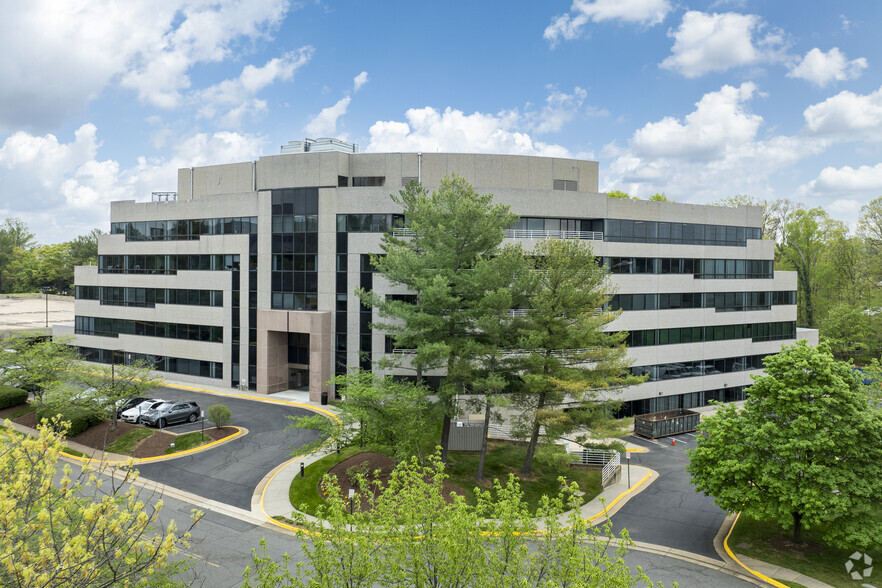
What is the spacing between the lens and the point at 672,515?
93.0 feet

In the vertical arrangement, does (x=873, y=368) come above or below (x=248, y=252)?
below

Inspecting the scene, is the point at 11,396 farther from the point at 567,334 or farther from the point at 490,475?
the point at 567,334

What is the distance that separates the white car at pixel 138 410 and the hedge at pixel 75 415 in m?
2.03

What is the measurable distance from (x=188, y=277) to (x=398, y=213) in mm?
22566

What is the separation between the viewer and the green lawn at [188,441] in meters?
34.5

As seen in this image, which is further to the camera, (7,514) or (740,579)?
(740,579)

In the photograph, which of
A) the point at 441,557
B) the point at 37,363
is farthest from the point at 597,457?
the point at 37,363

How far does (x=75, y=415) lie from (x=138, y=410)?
521 centimetres

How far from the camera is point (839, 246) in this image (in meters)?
74.1

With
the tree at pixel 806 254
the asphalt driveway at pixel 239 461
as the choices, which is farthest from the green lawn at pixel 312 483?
the tree at pixel 806 254

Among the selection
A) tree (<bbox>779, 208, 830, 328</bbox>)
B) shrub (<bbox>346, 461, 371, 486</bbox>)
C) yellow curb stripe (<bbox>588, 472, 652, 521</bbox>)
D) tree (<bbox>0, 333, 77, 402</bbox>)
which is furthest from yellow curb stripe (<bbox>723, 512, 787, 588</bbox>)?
tree (<bbox>779, 208, 830, 328</bbox>)

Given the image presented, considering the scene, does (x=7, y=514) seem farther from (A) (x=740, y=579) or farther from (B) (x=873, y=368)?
(B) (x=873, y=368)

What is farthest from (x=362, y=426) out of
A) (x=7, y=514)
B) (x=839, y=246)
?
(x=839, y=246)

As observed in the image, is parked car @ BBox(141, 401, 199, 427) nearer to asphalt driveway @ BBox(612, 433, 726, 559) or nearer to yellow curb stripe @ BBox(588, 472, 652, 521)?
yellow curb stripe @ BBox(588, 472, 652, 521)
